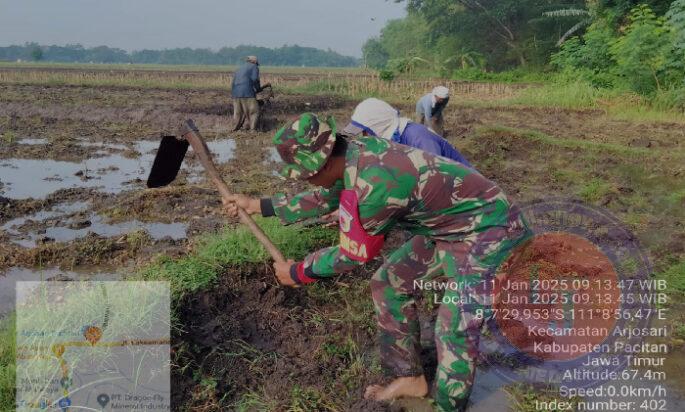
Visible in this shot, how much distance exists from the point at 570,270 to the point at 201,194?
16.1 feet

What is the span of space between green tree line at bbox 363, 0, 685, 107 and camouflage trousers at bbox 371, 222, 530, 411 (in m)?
14.2

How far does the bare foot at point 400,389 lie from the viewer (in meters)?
3.36

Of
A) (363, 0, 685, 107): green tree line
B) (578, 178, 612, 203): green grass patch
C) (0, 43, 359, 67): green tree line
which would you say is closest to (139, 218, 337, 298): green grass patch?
(578, 178, 612, 203): green grass patch

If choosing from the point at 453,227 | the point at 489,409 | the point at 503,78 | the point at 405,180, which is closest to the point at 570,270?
the point at 489,409

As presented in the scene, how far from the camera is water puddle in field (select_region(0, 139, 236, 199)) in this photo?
8790 mm

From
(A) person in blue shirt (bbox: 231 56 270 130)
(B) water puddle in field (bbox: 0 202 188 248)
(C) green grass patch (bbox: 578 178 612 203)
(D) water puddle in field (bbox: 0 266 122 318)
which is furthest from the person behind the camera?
(A) person in blue shirt (bbox: 231 56 270 130)

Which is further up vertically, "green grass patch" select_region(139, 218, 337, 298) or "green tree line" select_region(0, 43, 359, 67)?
"green tree line" select_region(0, 43, 359, 67)

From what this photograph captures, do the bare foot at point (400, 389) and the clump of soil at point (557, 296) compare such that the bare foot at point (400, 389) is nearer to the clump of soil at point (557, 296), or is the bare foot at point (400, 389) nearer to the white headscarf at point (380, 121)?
the clump of soil at point (557, 296)

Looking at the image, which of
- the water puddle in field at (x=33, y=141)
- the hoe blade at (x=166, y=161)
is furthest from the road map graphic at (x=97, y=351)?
the water puddle in field at (x=33, y=141)

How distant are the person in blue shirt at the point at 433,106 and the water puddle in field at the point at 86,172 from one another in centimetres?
392

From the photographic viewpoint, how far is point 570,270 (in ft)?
16.9

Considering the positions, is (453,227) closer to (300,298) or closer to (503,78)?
(300,298)

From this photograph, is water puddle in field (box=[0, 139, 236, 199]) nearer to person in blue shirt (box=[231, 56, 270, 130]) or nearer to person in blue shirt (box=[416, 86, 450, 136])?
person in blue shirt (box=[231, 56, 270, 130])

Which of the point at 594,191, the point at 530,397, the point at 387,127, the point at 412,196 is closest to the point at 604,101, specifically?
the point at 594,191
